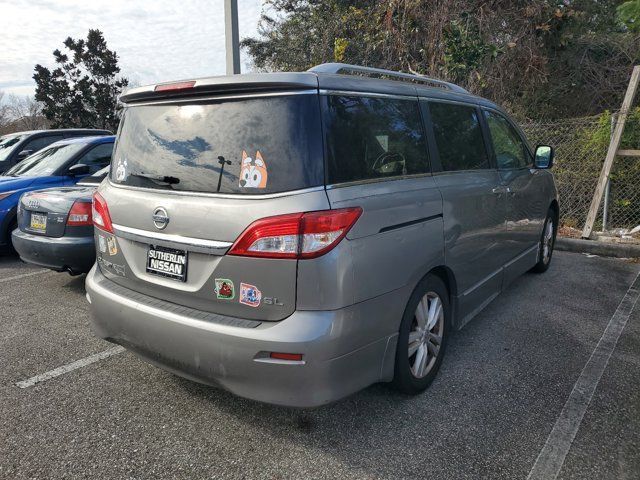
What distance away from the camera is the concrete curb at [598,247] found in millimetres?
6423

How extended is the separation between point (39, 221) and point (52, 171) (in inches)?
74.6

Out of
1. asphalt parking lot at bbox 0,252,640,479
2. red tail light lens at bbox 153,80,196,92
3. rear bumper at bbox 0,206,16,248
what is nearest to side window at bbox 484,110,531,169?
asphalt parking lot at bbox 0,252,640,479

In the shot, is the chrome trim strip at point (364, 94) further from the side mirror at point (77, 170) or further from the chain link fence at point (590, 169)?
the chain link fence at point (590, 169)

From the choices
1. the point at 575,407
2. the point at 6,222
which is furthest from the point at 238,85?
the point at 6,222

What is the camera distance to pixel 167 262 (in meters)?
2.53

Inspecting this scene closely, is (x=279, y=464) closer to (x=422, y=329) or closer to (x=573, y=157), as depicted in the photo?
(x=422, y=329)

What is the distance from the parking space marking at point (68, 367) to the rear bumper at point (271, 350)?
113 centimetres

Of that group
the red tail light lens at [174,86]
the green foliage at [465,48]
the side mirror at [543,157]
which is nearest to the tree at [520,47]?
the green foliage at [465,48]

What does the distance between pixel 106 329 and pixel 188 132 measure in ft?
4.15

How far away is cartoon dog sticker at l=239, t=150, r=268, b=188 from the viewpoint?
7.54ft

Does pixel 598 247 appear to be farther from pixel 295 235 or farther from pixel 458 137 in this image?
pixel 295 235

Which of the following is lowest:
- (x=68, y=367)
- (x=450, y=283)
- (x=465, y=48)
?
(x=68, y=367)

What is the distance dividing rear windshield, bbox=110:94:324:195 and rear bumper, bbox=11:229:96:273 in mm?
2300

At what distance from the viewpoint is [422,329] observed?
115 inches
